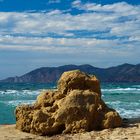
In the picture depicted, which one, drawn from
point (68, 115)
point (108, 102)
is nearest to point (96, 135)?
point (68, 115)

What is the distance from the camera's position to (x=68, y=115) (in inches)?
465

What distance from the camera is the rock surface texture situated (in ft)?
38.6

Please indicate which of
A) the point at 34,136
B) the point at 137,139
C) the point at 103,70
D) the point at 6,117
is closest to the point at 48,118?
the point at 34,136

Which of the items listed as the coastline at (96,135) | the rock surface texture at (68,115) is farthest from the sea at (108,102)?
the coastline at (96,135)

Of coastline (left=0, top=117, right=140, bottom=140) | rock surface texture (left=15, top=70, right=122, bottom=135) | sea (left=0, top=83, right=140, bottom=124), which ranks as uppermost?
rock surface texture (left=15, top=70, right=122, bottom=135)

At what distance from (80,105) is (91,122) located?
531mm

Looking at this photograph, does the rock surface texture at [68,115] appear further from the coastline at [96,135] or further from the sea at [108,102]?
the sea at [108,102]

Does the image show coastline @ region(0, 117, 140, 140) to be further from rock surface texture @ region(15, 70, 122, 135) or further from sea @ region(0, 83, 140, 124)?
sea @ region(0, 83, 140, 124)

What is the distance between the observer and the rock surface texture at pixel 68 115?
11766 millimetres

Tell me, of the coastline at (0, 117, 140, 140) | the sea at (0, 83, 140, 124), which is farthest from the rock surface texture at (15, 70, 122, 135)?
the sea at (0, 83, 140, 124)

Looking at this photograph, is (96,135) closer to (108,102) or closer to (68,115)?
(68,115)

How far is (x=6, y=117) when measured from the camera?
2041 centimetres

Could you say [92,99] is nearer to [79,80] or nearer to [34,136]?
[79,80]

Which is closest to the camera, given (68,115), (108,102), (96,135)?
(96,135)
